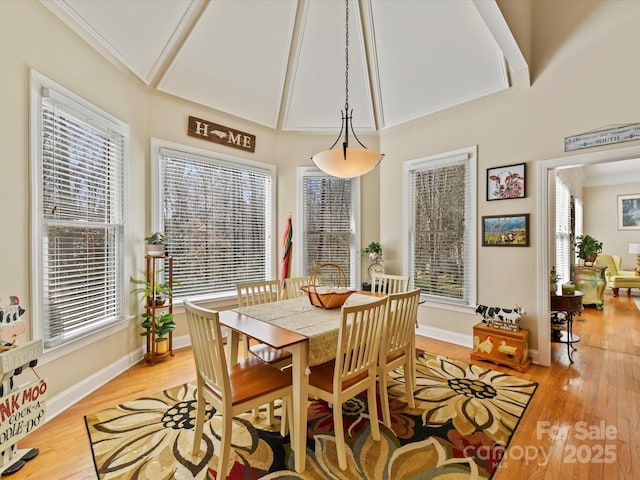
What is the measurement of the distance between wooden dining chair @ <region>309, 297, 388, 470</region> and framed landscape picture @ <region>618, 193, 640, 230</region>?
8.96 m

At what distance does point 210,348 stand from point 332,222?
3393 mm

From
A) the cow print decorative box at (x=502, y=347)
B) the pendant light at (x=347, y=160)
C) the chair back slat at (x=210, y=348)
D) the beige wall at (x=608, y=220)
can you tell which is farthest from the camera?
the beige wall at (x=608, y=220)

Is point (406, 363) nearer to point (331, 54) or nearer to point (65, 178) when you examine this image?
point (65, 178)

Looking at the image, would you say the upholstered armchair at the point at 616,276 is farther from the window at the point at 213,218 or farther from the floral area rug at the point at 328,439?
the window at the point at 213,218

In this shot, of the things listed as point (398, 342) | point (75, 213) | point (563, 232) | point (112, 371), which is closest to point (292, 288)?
point (398, 342)

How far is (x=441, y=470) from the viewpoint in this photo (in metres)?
1.75

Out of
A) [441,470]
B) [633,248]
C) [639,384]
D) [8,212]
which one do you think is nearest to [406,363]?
[441,470]

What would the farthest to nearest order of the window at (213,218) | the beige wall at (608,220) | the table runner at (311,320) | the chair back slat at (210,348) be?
the beige wall at (608,220), the window at (213,218), the table runner at (311,320), the chair back slat at (210,348)

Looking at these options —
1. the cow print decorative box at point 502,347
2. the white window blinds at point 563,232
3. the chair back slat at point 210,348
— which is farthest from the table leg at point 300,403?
the white window blinds at point 563,232

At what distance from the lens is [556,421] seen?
2.23 meters

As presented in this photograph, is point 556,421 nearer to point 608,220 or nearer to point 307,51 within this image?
point 307,51

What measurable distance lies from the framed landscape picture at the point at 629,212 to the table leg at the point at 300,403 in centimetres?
954

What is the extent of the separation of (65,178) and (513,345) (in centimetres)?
453

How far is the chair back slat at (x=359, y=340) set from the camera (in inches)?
69.6
